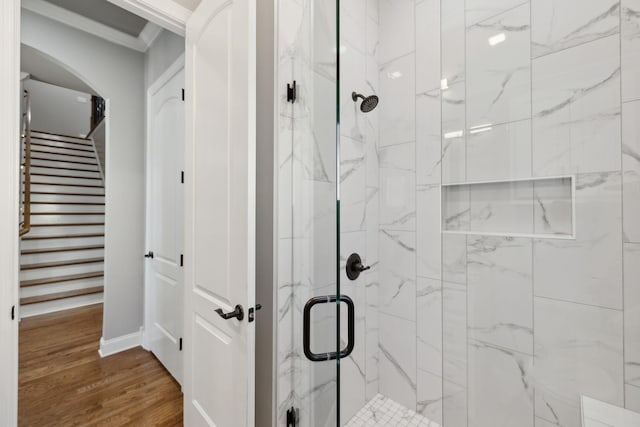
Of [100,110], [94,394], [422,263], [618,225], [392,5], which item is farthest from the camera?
[100,110]

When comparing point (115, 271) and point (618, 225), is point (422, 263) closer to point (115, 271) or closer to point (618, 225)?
point (618, 225)

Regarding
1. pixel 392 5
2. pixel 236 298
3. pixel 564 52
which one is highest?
pixel 392 5

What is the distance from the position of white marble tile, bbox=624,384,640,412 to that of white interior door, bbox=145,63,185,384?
7.68ft

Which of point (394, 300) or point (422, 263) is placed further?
point (394, 300)

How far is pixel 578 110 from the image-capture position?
1.06 meters

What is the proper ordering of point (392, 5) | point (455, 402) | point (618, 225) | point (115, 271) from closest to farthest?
point (618, 225) < point (455, 402) < point (392, 5) < point (115, 271)

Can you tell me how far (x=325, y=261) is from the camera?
81 centimetres

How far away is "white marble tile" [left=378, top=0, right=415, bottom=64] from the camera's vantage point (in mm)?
1551

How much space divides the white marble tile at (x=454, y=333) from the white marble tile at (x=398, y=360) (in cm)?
18

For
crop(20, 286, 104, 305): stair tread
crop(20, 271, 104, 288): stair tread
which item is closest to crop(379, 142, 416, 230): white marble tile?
crop(20, 286, 104, 305): stair tread

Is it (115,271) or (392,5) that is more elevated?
(392,5)

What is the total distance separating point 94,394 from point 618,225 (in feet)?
9.98

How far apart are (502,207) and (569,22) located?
0.79 m

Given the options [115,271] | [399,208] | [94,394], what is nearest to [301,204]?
[399,208]
